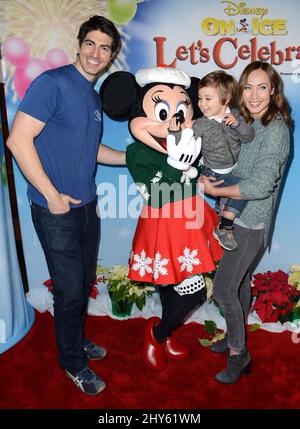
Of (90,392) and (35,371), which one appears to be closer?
(90,392)

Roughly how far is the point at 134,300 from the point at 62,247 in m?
0.87

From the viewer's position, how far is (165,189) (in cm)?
200

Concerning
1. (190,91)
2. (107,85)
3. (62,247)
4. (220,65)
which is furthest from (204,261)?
(220,65)

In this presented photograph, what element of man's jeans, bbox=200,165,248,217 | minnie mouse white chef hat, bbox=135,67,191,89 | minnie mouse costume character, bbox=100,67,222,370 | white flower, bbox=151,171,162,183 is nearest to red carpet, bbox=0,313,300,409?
minnie mouse costume character, bbox=100,67,222,370

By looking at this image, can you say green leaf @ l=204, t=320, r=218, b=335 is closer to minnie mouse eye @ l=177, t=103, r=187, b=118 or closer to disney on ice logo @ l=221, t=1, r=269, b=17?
minnie mouse eye @ l=177, t=103, r=187, b=118

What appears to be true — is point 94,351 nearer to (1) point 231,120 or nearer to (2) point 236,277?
(2) point 236,277

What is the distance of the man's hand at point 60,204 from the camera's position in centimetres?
188

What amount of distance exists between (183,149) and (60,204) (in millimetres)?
543

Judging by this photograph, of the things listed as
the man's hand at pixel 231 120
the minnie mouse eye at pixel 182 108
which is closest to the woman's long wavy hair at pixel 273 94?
the man's hand at pixel 231 120

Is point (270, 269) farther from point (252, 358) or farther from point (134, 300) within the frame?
point (134, 300)

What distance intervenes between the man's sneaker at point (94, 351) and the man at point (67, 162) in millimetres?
231

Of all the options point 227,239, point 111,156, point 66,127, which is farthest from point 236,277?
point 66,127

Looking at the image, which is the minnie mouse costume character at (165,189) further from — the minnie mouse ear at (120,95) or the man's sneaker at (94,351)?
the man's sneaker at (94,351)

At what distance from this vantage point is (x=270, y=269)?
2846 millimetres
